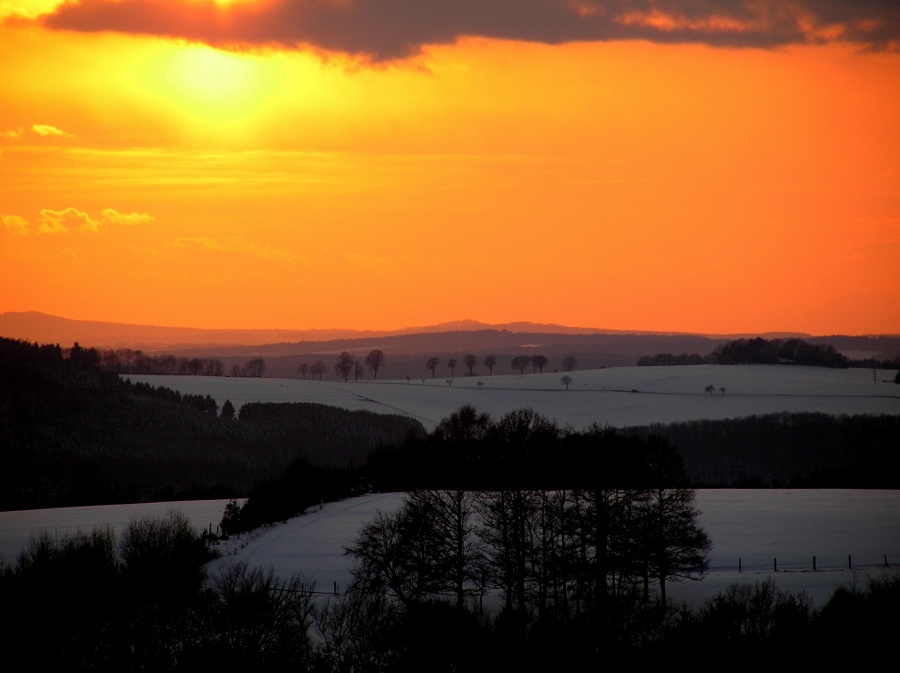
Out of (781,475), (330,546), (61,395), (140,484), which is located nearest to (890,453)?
(781,475)

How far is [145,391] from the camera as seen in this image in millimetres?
154375

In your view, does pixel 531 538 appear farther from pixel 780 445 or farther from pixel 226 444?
pixel 226 444

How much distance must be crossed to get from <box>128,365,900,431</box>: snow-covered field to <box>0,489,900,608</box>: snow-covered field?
218 ft

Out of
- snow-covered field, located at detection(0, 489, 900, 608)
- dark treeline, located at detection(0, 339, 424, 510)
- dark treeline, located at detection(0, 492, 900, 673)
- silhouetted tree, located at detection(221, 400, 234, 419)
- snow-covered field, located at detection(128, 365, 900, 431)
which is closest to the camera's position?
dark treeline, located at detection(0, 492, 900, 673)

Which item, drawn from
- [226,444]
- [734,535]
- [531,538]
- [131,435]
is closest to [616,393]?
[226,444]

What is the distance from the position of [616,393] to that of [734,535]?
372ft

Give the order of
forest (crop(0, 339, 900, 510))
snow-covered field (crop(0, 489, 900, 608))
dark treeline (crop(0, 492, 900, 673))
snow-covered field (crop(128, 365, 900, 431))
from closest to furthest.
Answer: dark treeline (crop(0, 492, 900, 673)), snow-covered field (crop(0, 489, 900, 608)), forest (crop(0, 339, 900, 510)), snow-covered field (crop(128, 365, 900, 431))

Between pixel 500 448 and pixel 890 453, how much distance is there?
7443cm

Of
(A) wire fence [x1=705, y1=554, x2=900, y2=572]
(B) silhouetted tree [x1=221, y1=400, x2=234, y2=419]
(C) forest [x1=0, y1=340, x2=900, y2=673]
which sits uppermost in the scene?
(B) silhouetted tree [x1=221, y1=400, x2=234, y2=419]

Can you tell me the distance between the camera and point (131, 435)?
132 metres

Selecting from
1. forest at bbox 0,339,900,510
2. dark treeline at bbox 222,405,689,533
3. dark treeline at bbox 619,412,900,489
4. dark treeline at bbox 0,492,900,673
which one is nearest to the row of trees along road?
dark treeline at bbox 222,405,689,533

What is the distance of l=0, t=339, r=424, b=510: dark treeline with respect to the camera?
11094 cm

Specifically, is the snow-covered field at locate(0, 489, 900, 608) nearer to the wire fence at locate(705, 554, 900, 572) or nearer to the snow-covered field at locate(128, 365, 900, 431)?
the wire fence at locate(705, 554, 900, 572)

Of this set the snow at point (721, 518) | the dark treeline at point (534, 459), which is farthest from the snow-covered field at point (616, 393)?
the dark treeline at point (534, 459)
